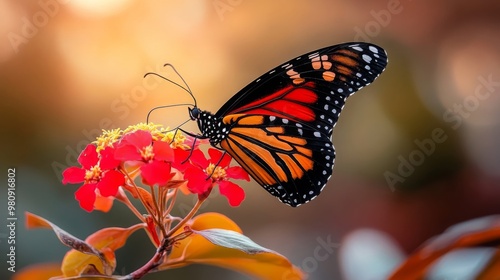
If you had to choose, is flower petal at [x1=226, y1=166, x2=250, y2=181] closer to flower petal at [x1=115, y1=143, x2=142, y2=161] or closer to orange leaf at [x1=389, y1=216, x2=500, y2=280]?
flower petal at [x1=115, y1=143, x2=142, y2=161]

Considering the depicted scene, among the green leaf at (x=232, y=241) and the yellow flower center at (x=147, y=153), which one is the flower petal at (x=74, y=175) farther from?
the green leaf at (x=232, y=241)

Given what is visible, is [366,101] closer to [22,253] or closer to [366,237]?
[22,253]

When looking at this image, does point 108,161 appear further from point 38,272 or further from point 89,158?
point 38,272

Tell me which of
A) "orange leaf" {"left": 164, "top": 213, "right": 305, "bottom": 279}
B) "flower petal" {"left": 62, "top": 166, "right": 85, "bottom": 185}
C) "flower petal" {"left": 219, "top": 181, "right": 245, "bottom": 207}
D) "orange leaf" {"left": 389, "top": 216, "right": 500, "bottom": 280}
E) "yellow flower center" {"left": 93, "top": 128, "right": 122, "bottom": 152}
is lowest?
"orange leaf" {"left": 164, "top": 213, "right": 305, "bottom": 279}

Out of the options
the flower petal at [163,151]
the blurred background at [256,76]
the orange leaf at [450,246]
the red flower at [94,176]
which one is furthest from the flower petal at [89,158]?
the blurred background at [256,76]

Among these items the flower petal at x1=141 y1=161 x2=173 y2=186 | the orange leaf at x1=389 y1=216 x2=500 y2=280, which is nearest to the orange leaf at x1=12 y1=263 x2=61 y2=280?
the flower petal at x1=141 y1=161 x2=173 y2=186

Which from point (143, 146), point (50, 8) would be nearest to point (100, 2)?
point (50, 8)
